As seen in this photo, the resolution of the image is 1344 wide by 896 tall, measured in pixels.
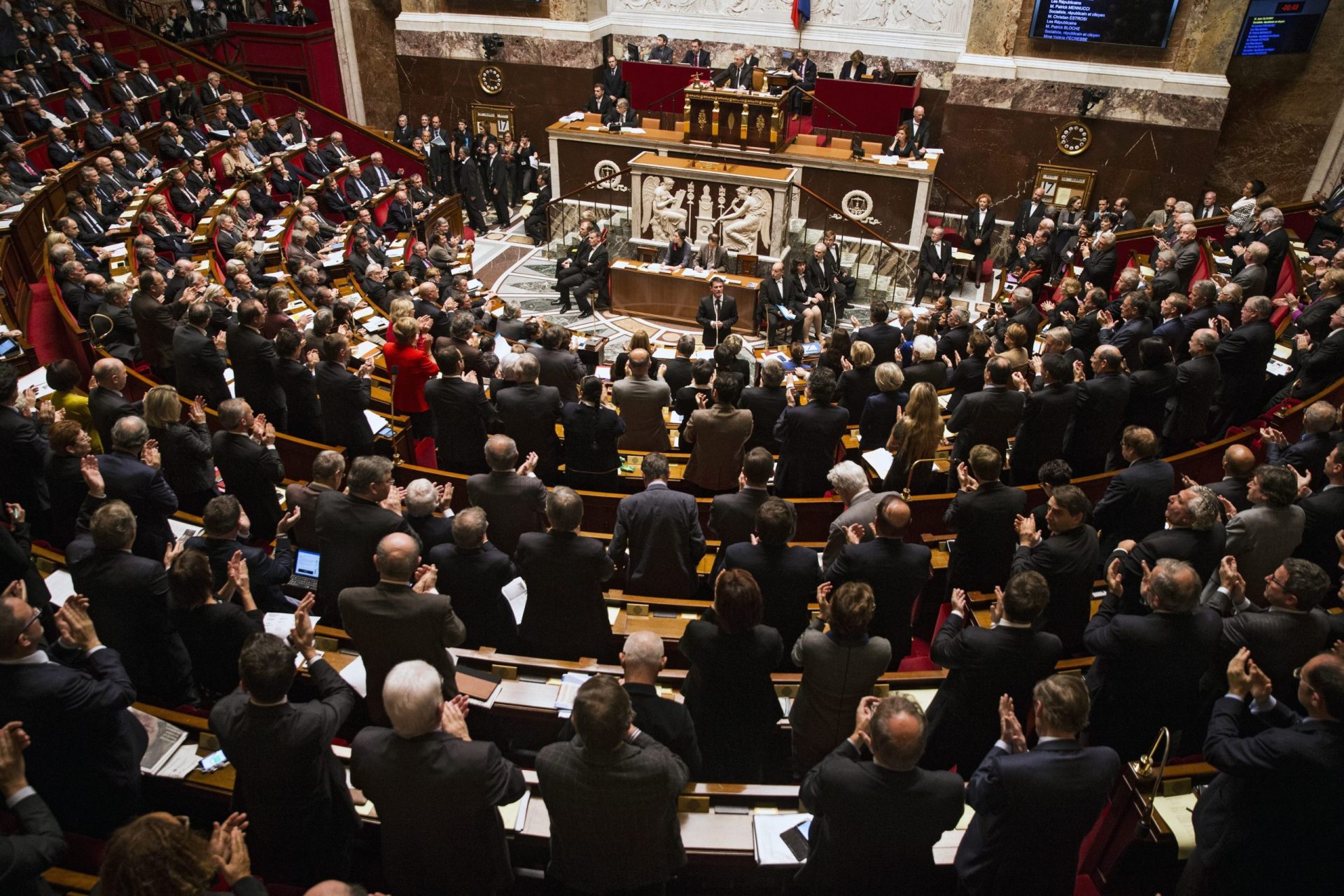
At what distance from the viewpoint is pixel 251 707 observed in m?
2.73

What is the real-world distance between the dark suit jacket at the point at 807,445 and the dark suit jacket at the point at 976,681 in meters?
2.04

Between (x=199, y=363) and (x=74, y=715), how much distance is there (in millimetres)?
3839

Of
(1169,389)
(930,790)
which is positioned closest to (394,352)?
(930,790)

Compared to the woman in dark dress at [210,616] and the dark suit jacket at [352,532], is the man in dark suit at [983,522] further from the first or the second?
the woman in dark dress at [210,616]

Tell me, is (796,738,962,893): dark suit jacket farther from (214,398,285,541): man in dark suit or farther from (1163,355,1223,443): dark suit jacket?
(1163,355,1223,443): dark suit jacket

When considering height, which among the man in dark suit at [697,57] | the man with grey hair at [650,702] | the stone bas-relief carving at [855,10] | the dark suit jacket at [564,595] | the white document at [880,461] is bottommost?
the white document at [880,461]

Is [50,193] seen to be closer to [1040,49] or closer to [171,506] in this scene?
[171,506]

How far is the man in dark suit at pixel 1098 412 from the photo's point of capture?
18.3 feet

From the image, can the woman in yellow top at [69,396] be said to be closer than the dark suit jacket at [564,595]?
No

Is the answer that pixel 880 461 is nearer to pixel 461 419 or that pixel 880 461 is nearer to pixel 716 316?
pixel 461 419

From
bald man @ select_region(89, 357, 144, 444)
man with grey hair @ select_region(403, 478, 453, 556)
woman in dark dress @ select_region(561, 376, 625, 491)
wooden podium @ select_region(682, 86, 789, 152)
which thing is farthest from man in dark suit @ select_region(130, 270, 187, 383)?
wooden podium @ select_region(682, 86, 789, 152)

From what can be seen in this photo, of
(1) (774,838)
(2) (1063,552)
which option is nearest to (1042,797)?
(1) (774,838)

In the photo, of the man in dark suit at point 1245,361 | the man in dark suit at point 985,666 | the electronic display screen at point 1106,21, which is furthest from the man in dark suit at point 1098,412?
the electronic display screen at point 1106,21

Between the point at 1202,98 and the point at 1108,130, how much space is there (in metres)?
1.23
